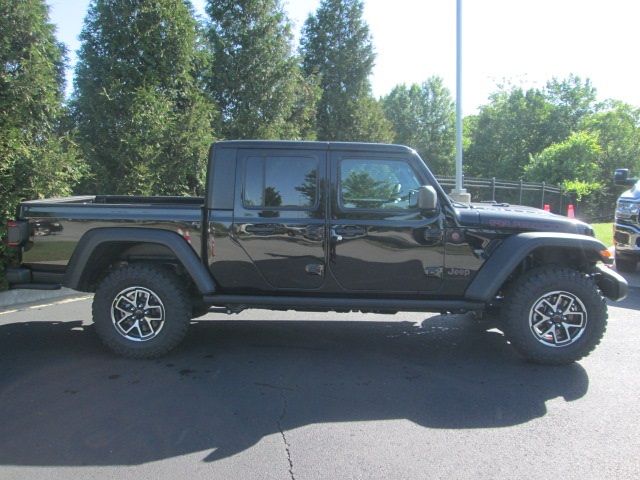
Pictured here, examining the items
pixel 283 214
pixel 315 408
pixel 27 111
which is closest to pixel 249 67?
pixel 27 111

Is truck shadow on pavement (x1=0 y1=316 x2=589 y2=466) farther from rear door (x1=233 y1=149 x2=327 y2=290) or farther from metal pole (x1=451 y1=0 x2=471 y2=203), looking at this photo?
metal pole (x1=451 y1=0 x2=471 y2=203)

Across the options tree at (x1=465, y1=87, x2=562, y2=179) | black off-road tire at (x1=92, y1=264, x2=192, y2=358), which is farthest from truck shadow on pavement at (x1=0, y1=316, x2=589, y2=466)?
tree at (x1=465, y1=87, x2=562, y2=179)

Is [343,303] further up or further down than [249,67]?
further down

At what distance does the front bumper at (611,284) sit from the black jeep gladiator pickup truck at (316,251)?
0.01 metres

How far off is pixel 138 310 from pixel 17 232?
1.28 m

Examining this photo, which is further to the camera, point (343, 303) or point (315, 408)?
point (343, 303)

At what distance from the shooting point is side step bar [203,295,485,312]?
4.66 meters

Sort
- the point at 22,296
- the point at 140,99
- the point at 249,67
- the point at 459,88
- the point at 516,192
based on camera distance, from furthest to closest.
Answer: the point at 516,192 < the point at 249,67 < the point at 459,88 < the point at 140,99 < the point at 22,296

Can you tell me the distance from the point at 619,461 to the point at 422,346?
230 cm

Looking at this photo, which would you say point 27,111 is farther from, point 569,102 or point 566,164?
point 569,102

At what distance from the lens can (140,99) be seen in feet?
30.1

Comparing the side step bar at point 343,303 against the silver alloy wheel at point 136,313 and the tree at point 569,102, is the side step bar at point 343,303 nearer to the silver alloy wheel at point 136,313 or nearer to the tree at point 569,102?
the silver alloy wheel at point 136,313

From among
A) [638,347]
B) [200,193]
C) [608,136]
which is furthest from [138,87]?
[608,136]

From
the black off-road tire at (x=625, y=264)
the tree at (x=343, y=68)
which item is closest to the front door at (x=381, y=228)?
the black off-road tire at (x=625, y=264)
